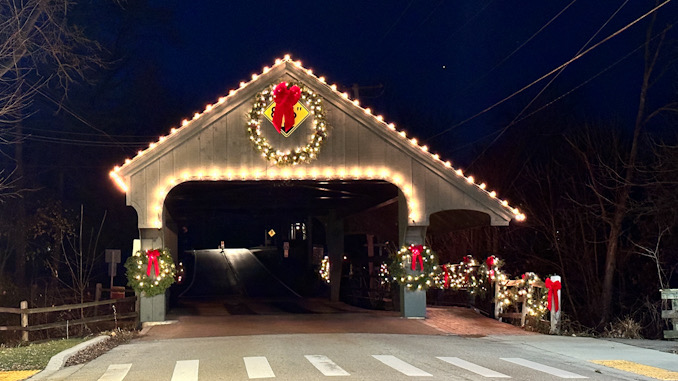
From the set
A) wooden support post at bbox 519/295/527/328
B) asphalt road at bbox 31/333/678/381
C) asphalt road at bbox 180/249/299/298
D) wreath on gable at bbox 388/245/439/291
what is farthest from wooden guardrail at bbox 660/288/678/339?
asphalt road at bbox 180/249/299/298

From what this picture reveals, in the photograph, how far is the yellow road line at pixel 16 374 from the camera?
1142 centimetres

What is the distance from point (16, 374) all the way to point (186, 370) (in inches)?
103

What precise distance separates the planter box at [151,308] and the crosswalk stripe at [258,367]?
7.76 metres

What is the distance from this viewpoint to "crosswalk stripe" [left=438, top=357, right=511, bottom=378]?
36.3ft

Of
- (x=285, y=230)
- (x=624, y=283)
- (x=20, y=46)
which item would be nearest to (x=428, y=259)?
(x=20, y=46)

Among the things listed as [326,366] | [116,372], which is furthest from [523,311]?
[116,372]

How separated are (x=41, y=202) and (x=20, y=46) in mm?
27908

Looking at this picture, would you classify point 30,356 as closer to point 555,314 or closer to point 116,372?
point 116,372

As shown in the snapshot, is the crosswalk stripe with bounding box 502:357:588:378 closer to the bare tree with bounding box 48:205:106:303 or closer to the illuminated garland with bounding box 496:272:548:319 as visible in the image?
the illuminated garland with bounding box 496:272:548:319

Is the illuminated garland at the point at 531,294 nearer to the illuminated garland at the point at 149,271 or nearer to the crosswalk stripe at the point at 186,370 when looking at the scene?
the illuminated garland at the point at 149,271

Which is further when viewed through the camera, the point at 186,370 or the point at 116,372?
the point at 116,372

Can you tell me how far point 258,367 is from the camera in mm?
11781

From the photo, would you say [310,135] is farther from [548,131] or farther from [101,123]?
[101,123]

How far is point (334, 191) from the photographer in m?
25.7
